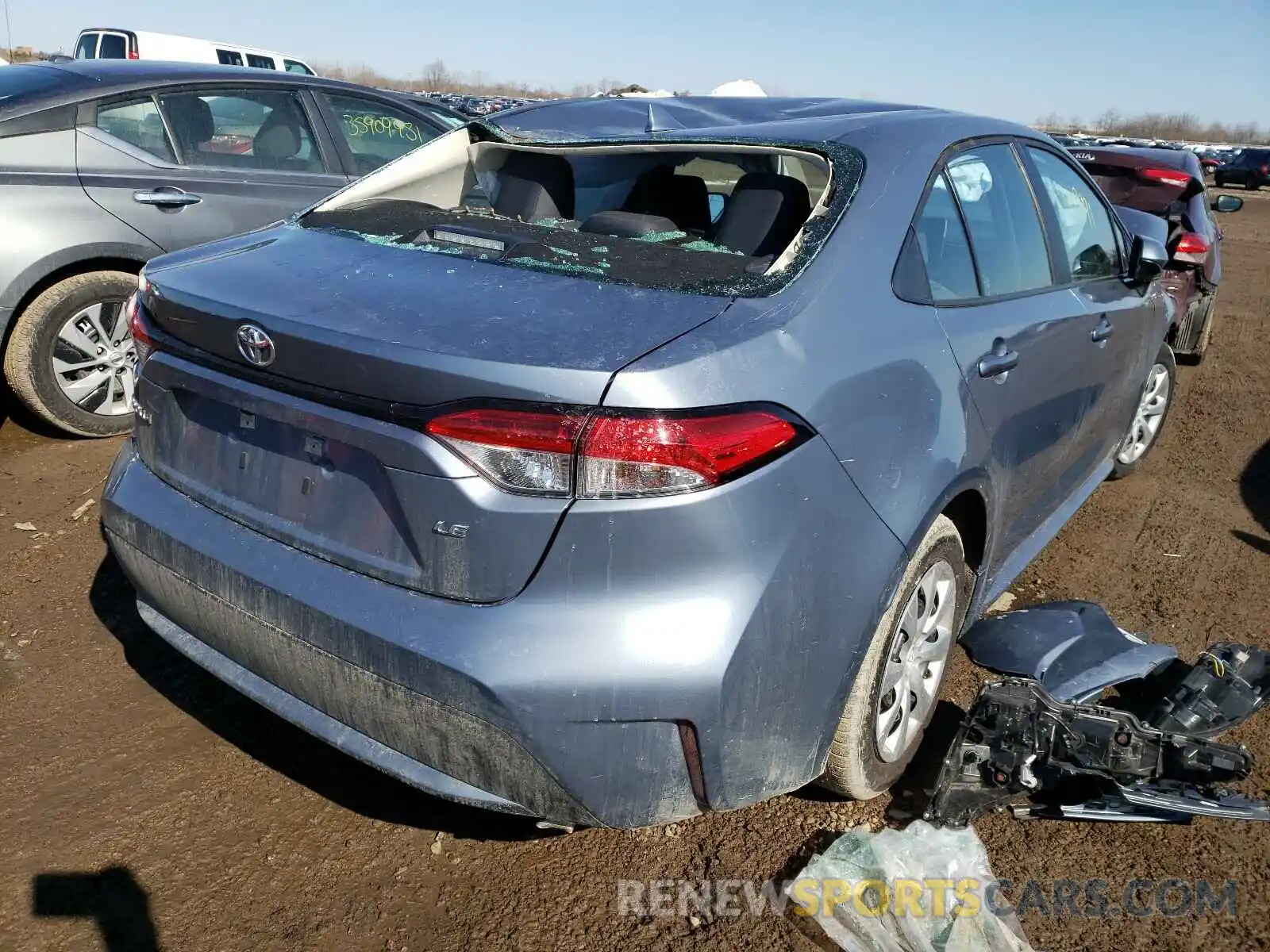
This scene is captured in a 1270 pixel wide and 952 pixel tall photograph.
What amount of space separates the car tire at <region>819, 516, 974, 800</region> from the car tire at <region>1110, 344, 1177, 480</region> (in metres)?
2.57

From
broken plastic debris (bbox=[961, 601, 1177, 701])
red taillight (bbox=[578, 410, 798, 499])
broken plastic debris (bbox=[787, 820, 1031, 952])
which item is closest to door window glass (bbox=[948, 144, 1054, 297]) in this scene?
broken plastic debris (bbox=[961, 601, 1177, 701])

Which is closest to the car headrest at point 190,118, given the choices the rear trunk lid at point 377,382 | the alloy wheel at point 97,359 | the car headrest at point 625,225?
the alloy wheel at point 97,359

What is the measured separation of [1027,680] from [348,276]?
1.90 metres

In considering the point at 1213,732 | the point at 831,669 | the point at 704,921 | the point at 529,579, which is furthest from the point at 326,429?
the point at 1213,732

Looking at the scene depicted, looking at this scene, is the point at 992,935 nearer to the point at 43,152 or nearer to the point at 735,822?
the point at 735,822

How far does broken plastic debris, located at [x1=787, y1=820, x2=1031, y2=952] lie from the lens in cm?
207

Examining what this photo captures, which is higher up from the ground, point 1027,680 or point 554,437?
point 554,437

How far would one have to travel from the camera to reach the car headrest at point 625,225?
8.66 feet

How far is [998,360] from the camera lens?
8.63 feet

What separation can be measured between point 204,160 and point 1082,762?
482 cm

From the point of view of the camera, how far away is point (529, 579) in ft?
5.93

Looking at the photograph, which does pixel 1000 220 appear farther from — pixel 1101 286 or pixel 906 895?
pixel 906 895

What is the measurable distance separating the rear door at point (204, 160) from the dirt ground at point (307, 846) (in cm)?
217

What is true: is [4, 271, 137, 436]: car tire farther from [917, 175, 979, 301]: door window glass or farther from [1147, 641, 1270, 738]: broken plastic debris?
[1147, 641, 1270, 738]: broken plastic debris
